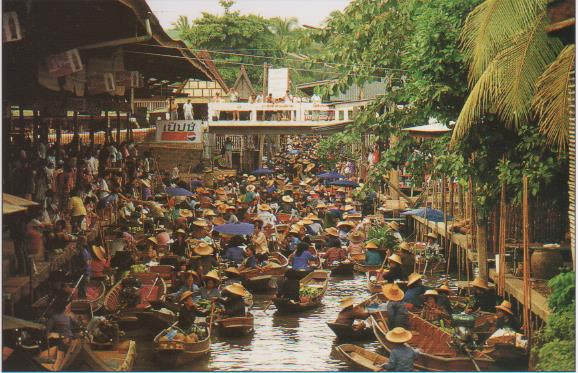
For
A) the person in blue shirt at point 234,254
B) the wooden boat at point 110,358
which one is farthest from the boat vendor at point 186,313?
the person in blue shirt at point 234,254

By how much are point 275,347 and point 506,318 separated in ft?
15.4

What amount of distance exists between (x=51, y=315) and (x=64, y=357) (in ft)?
5.24

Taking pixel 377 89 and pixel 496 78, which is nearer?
pixel 496 78

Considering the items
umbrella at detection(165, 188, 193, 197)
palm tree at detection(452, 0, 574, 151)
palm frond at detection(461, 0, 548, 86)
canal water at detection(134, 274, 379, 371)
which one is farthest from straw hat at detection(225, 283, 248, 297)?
umbrella at detection(165, 188, 193, 197)

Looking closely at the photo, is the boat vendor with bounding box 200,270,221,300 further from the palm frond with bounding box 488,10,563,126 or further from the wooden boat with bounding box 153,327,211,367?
the palm frond with bounding box 488,10,563,126

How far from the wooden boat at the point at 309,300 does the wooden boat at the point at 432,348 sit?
2962 mm

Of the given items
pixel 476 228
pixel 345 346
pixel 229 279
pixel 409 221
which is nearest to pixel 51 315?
pixel 345 346

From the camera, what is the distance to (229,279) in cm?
2034

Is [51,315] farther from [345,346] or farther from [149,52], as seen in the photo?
[149,52]

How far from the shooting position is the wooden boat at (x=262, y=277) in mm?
22698

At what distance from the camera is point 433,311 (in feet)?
54.7

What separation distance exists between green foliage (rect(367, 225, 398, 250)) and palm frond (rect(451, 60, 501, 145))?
10.5 meters

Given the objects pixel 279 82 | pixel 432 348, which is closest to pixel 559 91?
pixel 432 348

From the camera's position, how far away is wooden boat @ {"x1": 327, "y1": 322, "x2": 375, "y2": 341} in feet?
57.1
